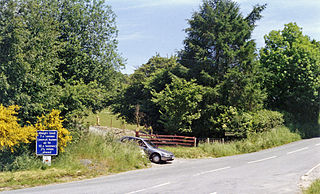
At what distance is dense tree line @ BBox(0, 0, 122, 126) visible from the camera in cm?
1723

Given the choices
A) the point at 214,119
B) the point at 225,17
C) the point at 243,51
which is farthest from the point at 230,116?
the point at 225,17

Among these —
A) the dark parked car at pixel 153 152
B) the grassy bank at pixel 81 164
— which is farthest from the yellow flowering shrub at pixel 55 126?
the dark parked car at pixel 153 152

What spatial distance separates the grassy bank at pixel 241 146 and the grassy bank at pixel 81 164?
17.3 feet

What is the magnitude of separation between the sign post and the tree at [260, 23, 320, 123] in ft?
94.8

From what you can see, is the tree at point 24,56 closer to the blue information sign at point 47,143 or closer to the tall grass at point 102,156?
the blue information sign at point 47,143

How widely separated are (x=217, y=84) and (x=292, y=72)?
13.3 m

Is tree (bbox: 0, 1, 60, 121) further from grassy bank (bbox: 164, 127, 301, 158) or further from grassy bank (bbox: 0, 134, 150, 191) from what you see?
grassy bank (bbox: 164, 127, 301, 158)

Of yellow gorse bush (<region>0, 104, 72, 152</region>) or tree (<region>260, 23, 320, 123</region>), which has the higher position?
tree (<region>260, 23, 320, 123</region>)

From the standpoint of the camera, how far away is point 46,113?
18.9 m

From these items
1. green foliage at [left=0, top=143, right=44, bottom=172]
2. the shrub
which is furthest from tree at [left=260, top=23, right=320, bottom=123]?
green foliage at [left=0, top=143, right=44, bottom=172]

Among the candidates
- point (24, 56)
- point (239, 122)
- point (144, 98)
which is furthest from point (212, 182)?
point (144, 98)

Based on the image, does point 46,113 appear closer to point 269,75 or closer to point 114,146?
point 114,146

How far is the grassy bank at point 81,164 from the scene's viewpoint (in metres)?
14.1

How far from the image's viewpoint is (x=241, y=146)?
27.9 m
